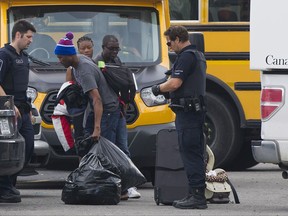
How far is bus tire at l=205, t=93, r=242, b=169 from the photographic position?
17422 mm

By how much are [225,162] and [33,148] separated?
5141 millimetres

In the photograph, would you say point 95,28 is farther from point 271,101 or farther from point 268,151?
point 268,151

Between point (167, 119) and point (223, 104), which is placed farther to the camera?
point (223, 104)

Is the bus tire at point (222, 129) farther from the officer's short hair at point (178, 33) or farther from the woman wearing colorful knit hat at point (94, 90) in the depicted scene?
the officer's short hair at point (178, 33)

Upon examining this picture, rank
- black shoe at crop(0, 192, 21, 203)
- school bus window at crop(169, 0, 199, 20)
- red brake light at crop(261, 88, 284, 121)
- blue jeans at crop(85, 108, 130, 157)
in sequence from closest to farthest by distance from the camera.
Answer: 1. red brake light at crop(261, 88, 284, 121)
2. black shoe at crop(0, 192, 21, 203)
3. blue jeans at crop(85, 108, 130, 157)
4. school bus window at crop(169, 0, 199, 20)

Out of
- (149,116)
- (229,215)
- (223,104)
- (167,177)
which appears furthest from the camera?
(223,104)

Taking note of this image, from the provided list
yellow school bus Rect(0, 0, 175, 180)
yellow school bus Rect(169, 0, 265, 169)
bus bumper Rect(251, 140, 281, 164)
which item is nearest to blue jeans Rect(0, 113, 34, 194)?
yellow school bus Rect(0, 0, 175, 180)

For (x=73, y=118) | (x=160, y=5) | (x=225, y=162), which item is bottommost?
(x=225, y=162)

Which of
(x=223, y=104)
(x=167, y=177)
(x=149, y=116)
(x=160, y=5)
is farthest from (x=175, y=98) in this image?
(x=223, y=104)

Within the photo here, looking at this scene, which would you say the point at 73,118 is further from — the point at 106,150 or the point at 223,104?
the point at 223,104

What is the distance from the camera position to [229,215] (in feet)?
38.4

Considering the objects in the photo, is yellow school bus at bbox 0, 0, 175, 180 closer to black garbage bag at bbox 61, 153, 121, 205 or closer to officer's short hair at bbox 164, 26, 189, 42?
black garbage bag at bbox 61, 153, 121, 205

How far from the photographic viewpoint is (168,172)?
12.8 m

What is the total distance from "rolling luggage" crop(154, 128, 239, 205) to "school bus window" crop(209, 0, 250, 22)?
4630 mm
